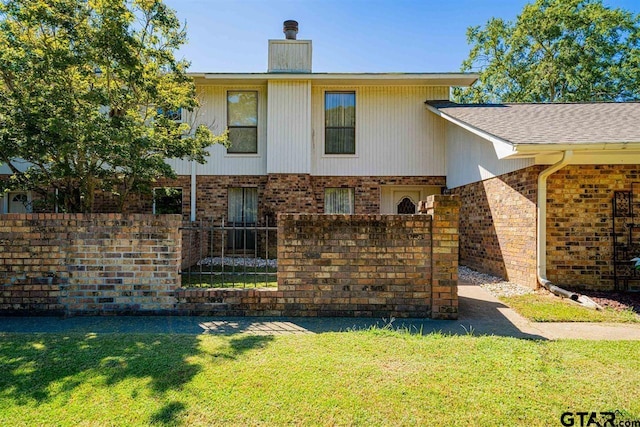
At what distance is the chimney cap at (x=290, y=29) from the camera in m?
12.0

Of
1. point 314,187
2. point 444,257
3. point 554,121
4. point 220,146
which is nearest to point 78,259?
point 444,257

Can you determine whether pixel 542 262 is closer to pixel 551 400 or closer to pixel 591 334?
pixel 591 334

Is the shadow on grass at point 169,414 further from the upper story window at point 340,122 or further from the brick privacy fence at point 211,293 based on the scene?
the upper story window at point 340,122

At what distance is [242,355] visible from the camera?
3.53 metres

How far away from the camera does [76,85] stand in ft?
20.8

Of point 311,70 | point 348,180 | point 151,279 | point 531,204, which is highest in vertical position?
point 311,70

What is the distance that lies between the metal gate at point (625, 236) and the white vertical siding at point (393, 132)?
209 inches

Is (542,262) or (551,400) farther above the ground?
(542,262)

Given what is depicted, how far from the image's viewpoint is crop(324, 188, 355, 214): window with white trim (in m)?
12.0

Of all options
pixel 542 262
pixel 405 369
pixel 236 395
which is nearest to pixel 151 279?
pixel 236 395

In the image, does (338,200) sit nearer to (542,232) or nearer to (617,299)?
(542,232)

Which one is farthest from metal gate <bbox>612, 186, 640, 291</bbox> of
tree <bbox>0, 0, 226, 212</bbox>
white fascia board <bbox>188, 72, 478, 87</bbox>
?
tree <bbox>0, 0, 226, 212</bbox>

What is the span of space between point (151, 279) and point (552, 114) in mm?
9671

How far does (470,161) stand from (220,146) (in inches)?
299
